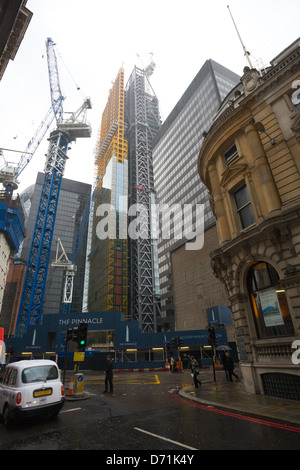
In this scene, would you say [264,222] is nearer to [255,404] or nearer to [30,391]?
[255,404]

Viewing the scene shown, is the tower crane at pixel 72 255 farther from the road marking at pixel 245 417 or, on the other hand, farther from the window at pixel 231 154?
the road marking at pixel 245 417

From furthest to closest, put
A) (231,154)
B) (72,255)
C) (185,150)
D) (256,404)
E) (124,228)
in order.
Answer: (72,255), (124,228), (185,150), (231,154), (256,404)

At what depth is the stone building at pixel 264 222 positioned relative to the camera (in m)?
10.7

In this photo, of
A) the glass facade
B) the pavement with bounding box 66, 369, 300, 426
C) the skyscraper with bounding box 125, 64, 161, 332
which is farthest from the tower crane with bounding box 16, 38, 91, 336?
the pavement with bounding box 66, 369, 300, 426

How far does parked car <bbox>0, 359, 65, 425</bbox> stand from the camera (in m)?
7.62

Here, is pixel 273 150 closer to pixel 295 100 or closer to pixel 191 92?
pixel 295 100

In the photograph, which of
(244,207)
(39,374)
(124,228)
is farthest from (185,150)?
(39,374)

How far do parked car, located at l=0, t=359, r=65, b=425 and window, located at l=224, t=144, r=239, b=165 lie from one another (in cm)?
1448

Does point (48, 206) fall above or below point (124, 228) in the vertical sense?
below

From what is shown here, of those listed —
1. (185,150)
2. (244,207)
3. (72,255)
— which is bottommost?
(244,207)

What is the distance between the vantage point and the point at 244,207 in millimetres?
14297

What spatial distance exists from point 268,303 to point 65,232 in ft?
359
